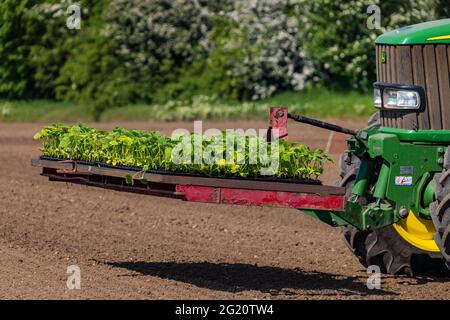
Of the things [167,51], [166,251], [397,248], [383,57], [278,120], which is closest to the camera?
[278,120]

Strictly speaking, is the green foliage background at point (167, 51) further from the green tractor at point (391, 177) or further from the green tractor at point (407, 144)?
the green tractor at point (407, 144)

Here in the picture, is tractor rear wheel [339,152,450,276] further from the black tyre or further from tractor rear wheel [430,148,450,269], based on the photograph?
tractor rear wheel [430,148,450,269]

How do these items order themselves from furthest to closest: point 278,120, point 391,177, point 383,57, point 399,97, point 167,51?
point 167,51
point 383,57
point 399,97
point 391,177
point 278,120

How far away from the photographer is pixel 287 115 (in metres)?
8.63

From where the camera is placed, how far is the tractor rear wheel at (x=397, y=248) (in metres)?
9.72

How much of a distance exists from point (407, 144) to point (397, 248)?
3.54ft

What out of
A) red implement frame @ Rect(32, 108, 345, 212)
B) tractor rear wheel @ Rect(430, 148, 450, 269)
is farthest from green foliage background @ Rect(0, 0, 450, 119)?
red implement frame @ Rect(32, 108, 345, 212)

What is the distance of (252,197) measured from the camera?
8.48m

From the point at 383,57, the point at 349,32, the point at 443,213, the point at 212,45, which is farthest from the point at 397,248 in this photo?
the point at 212,45

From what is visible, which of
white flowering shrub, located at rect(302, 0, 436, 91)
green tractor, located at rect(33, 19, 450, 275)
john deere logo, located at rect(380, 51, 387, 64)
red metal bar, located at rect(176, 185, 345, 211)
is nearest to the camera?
red metal bar, located at rect(176, 185, 345, 211)

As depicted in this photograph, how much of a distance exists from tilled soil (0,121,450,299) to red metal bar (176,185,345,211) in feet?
2.29

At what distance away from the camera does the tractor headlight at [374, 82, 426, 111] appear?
9180mm

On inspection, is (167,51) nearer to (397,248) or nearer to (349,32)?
(349,32)
